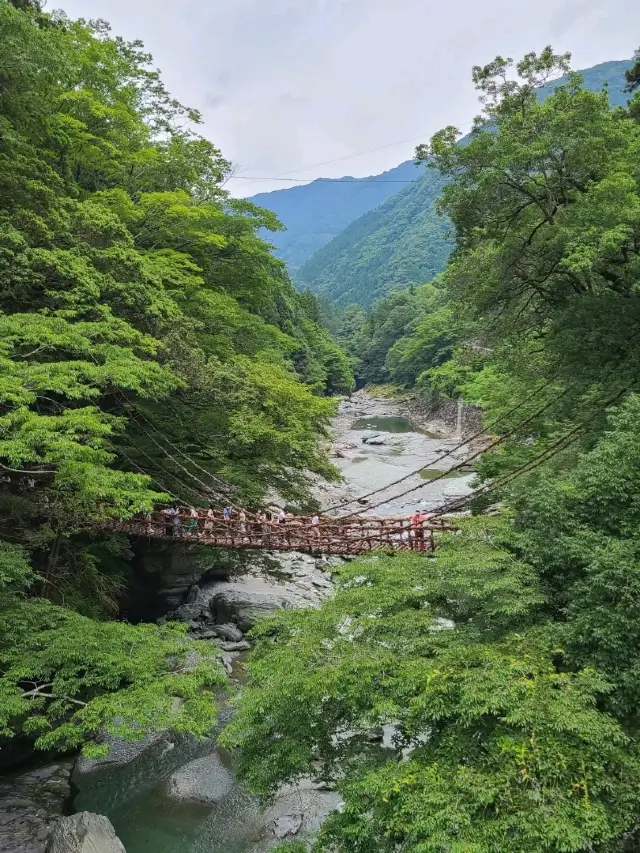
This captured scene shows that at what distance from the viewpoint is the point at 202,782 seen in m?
6.47

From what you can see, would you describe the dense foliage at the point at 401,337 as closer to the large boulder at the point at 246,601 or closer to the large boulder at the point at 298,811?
the large boulder at the point at 246,601

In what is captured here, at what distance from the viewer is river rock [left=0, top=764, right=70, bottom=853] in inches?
199

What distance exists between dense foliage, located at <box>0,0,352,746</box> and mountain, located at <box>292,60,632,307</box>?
211 feet

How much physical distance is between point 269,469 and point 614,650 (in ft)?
23.4

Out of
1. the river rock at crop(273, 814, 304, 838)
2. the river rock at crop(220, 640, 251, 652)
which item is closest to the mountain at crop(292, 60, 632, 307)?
the river rock at crop(220, 640, 251, 652)

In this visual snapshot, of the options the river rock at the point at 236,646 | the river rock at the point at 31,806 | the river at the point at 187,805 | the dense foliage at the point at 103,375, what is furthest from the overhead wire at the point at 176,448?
the river rock at the point at 31,806

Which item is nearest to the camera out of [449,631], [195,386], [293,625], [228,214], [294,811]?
[449,631]

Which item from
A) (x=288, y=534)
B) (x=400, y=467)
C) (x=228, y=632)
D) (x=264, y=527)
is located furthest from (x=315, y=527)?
(x=400, y=467)

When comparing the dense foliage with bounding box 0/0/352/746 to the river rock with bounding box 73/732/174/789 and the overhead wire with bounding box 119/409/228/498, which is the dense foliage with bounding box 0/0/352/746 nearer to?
the overhead wire with bounding box 119/409/228/498

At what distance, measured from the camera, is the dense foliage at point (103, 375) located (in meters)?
5.18

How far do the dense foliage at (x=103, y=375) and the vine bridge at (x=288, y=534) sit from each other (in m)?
0.74

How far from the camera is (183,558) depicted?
39.8ft

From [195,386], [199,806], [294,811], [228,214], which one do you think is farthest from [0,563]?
[228,214]

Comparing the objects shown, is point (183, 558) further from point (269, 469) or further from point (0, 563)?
point (0, 563)
